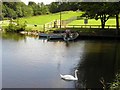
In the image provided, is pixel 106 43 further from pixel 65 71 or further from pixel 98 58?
pixel 65 71

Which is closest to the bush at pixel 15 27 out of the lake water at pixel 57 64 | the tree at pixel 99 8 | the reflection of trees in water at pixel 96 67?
the tree at pixel 99 8

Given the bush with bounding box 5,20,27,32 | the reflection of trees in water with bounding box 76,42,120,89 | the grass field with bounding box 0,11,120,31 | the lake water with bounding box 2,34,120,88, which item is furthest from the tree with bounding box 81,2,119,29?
the bush with bounding box 5,20,27,32

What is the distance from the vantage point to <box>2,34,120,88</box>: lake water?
22.4 metres

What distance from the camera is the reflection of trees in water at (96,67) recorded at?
73.4 ft

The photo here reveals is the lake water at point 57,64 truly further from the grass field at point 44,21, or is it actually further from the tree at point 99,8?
the grass field at point 44,21

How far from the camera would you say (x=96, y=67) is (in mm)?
27188

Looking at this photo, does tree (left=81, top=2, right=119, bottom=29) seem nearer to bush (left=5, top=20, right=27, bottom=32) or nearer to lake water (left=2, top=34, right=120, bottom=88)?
lake water (left=2, top=34, right=120, bottom=88)

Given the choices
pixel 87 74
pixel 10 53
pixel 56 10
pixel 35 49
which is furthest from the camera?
pixel 56 10

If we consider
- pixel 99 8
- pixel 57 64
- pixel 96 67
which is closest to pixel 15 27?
pixel 99 8

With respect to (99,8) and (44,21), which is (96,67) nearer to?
(99,8)

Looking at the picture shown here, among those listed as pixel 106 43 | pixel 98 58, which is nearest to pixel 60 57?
pixel 98 58

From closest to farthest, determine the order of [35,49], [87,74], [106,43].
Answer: [87,74], [35,49], [106,43]

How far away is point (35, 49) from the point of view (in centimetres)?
3688

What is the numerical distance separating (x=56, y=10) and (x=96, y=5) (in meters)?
32.1
